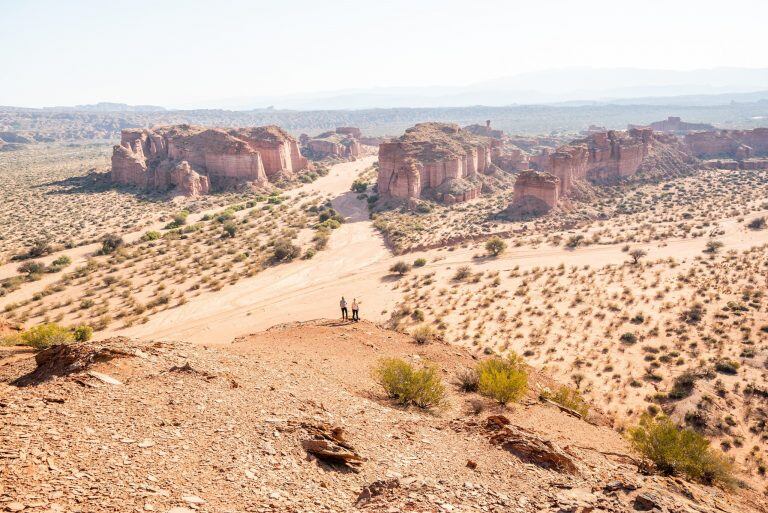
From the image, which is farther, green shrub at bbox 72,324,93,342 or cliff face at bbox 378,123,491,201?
cliff face at bbox 378,123,491,201

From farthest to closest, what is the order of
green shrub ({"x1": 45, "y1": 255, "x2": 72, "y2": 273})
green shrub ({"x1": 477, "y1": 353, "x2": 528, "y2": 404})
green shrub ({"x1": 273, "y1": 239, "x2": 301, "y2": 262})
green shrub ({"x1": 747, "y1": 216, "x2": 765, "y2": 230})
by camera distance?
1. green shrub ({"x1": 747, "y1": 216, "x2": 765, "y2": 230})
2. green shrub ({"x1": 273, "y1": 239, "x2": 301, "y2": 262})
3. green shrub ({"x1": 45, "y1": 255, "x2": 72, "y2": 273})
4. green shrub ({"x1": 477, "y1": 353, "x2": 528, "y2": 404})

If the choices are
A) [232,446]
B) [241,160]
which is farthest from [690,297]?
[241,160]

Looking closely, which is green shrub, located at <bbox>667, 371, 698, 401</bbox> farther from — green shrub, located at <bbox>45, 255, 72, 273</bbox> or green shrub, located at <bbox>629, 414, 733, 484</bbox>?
green shrub, located at <bbox>45, 255, 72, 273</bbox>

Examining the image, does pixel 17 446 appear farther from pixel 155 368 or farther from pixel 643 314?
pixel 643 314

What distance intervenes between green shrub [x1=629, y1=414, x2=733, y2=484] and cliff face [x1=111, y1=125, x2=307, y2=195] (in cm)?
6597

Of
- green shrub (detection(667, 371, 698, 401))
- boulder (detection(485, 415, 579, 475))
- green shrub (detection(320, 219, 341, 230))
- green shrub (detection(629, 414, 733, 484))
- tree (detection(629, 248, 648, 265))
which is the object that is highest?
boulder (detection(485, 415, 579, 475))

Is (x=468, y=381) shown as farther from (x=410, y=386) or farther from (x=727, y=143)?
(x=727, y=143)

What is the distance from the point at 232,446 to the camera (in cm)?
838

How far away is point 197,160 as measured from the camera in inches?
2815

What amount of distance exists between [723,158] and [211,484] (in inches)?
4337

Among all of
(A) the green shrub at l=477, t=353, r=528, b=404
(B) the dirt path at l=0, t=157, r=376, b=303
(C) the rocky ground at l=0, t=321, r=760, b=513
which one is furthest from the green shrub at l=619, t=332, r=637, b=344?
(B) the dirt path at l=0, t=157, r=376, b=303

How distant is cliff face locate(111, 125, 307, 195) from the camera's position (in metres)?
68.1

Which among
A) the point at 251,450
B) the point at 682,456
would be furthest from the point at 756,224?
the point at 251,450

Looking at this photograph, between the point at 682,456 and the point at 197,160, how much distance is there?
74.0 m
